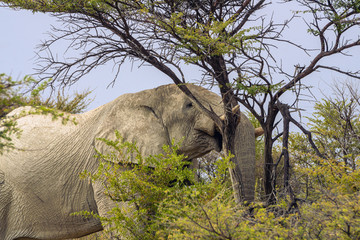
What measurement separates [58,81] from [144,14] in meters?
1.83

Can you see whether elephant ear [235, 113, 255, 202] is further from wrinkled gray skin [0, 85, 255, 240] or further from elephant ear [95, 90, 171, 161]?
elephant ear [95, 90, 171, 161]

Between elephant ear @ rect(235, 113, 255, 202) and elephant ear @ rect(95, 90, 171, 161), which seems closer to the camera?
elephant ear @ rect(235, 113, 255, 202)

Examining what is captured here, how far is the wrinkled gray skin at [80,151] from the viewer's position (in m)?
6.45

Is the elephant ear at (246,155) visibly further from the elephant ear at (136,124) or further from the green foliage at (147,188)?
the elephant ear at (136,124)

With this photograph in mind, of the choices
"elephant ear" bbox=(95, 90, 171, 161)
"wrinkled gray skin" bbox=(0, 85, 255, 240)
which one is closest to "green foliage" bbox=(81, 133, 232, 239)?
"elephant ear" bbox=(95, 90, 171, 161)

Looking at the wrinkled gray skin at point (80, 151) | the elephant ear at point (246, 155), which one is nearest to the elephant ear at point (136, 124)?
the wrinkled gray skin at point (80, 151)

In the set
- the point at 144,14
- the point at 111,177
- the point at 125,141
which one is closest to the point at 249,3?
the point at 144,14

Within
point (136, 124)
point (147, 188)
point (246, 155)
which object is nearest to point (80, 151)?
point (136, 124)

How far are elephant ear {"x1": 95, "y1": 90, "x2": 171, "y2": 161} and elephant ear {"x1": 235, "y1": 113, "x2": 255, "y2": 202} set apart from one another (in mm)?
897

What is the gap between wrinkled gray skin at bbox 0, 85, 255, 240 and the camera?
21.1 feet

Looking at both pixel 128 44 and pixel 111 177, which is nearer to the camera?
pixel 111 177

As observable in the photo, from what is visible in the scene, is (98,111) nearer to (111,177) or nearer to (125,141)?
(125,141)

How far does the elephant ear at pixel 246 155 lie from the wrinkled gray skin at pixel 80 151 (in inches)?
0.5

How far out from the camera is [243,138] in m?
6.47
